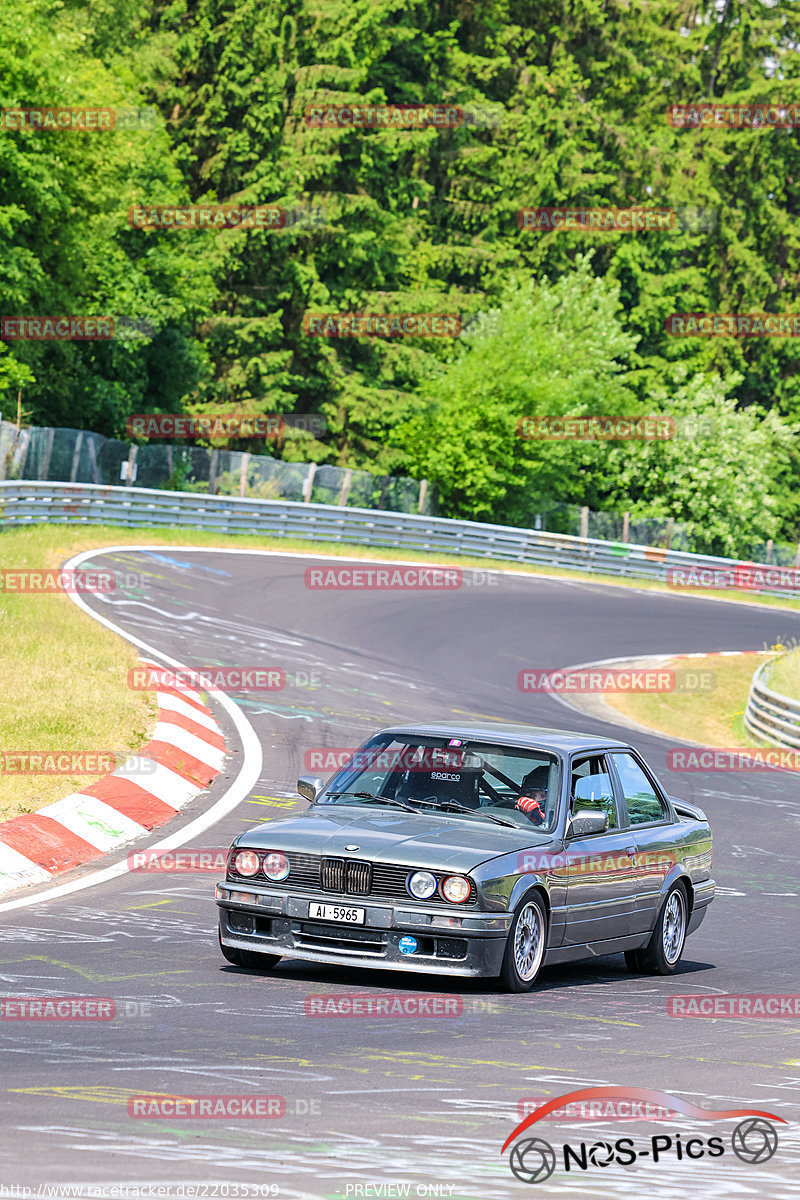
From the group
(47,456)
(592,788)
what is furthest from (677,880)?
(47,456)

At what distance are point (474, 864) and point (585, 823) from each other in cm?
115

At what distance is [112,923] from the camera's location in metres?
9.18

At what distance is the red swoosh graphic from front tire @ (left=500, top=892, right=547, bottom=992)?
1.95 metres

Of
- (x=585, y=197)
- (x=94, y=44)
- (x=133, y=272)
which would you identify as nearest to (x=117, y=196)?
(x=133, y=272)

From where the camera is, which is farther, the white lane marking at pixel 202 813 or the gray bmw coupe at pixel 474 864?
the white lane marking at pixel 202 813

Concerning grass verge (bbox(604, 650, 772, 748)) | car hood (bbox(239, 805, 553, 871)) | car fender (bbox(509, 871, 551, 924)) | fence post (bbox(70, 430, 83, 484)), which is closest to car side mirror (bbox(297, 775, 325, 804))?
car hood (bbox(239, 805, 553, 871))

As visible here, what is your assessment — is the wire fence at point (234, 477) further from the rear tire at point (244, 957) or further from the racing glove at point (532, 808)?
the rear tire at point (244, 957)

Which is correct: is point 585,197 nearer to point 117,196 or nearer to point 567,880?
point 117,196

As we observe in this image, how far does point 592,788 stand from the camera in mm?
9492

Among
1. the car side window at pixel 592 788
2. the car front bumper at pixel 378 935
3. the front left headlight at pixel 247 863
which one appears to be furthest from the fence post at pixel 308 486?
the car front bumper at pixel 378 935

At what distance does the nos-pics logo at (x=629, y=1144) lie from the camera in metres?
5.20

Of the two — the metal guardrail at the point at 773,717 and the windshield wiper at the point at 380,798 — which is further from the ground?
the windshield wiper at the point at 380,798

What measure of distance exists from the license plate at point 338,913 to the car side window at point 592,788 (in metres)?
1.62

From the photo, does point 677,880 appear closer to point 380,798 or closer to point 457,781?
point 457,781
